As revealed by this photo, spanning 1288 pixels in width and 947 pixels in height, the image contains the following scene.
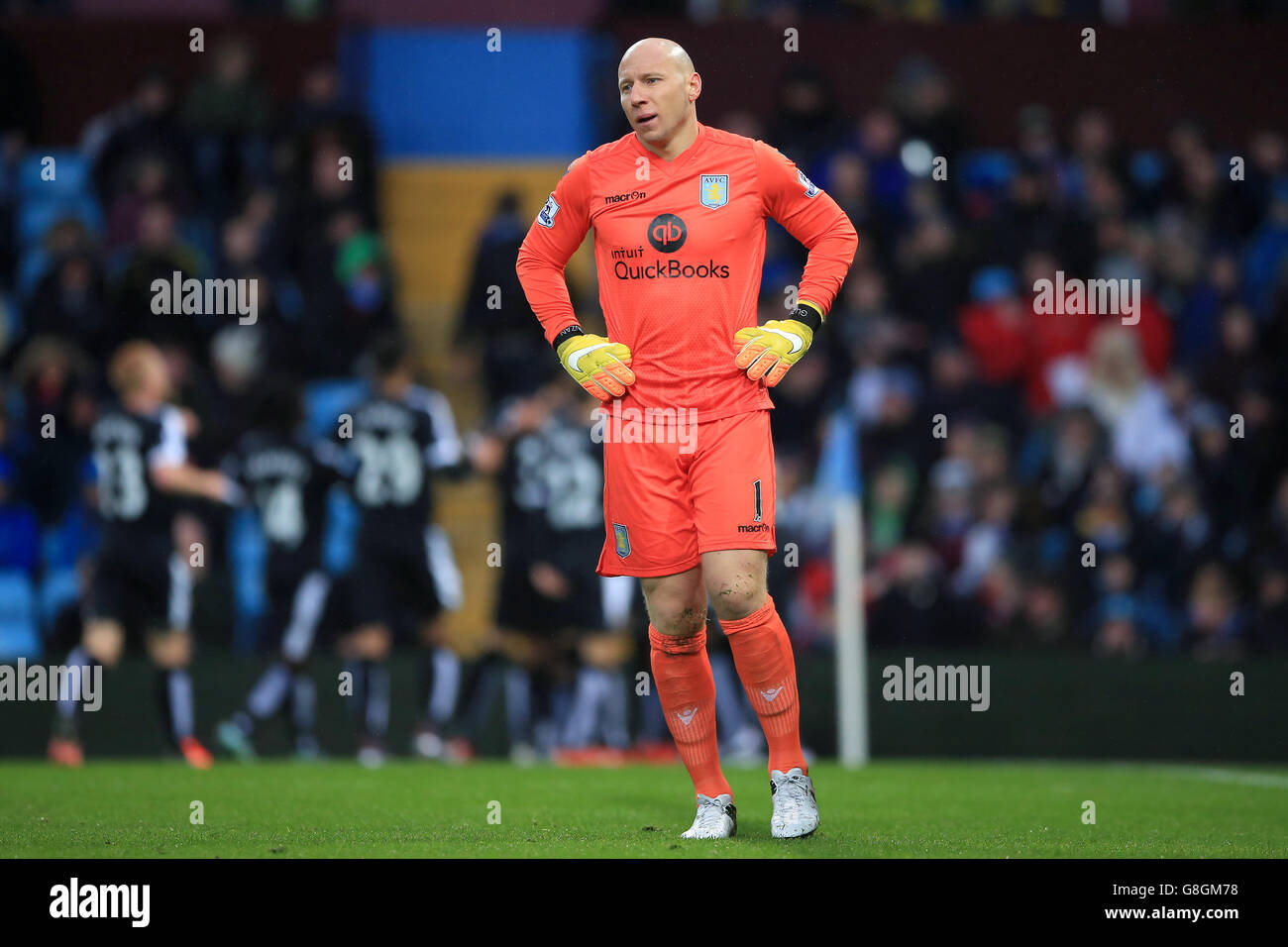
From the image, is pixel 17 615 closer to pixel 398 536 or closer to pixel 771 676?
pixel 398 536

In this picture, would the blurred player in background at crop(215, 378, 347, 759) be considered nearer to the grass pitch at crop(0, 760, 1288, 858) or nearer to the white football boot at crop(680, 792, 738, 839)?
the grass pitch at crop(0, 760, 1288, 858)

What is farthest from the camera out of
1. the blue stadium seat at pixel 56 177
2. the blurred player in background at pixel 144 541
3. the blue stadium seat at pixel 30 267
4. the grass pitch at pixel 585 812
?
the blue stadium seat at pixel 56 177

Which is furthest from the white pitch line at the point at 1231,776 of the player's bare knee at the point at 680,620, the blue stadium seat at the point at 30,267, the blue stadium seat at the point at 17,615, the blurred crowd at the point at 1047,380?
the blue stadium seat at the point at 30,267

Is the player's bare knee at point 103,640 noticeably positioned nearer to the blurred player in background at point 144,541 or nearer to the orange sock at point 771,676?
the blurred player in background at point 144,541

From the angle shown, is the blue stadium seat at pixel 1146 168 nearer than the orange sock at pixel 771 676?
No

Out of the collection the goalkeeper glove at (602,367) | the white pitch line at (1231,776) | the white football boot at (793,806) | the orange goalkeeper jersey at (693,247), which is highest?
the orange goalkeeper jersey at (693,247)

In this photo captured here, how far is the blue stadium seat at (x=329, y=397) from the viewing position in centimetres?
1264

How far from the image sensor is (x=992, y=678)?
1094cm

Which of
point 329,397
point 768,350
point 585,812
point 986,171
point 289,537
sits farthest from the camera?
point 986,171

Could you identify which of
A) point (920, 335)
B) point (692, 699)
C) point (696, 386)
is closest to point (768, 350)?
point (696, 386)

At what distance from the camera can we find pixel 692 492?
586 cm

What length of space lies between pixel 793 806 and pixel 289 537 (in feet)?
20.3

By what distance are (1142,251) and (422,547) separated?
642 centimetres

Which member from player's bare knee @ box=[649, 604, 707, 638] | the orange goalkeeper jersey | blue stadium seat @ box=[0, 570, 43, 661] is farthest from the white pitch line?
blue stadium seat @ box=[0, 570, 43, 661]
